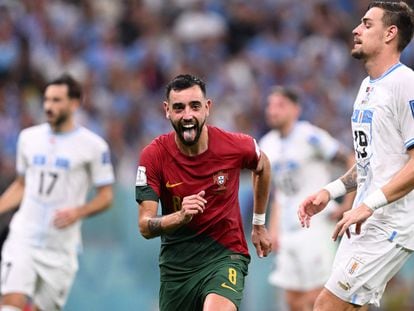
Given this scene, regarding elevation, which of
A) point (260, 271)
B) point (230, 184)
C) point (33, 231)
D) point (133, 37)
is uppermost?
point (133, 37)

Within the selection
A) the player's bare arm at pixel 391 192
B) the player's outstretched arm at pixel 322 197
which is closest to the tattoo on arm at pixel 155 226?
the player's outstretched arm at pixel 322 197

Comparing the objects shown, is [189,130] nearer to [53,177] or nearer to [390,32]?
[390,32]

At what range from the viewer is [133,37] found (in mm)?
16938

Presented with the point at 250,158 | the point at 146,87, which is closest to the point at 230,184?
the point at 250,158

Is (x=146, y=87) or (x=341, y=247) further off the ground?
(x=146, y=87)

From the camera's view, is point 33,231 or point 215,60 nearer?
point 33,231

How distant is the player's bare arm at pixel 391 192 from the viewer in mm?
6992

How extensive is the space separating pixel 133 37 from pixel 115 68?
0.88 metres

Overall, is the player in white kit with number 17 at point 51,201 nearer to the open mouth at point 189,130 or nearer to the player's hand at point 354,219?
the open mouth at point 189,130

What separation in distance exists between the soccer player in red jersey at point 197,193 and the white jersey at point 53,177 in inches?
105

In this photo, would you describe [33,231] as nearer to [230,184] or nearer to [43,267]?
[43,267]

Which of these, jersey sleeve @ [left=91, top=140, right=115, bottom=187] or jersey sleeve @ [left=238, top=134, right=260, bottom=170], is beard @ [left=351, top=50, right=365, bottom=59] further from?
jersey sleeve @ [left=91, top=140, right=115, bottom=187]

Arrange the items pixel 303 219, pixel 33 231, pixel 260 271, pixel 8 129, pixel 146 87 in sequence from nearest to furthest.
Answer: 1. pixel 303 219
2. pixel 33 231
3. pixel 260 271
4. pixel 8 129
5. pixel 146 87

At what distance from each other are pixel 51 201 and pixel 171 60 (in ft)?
22.1
